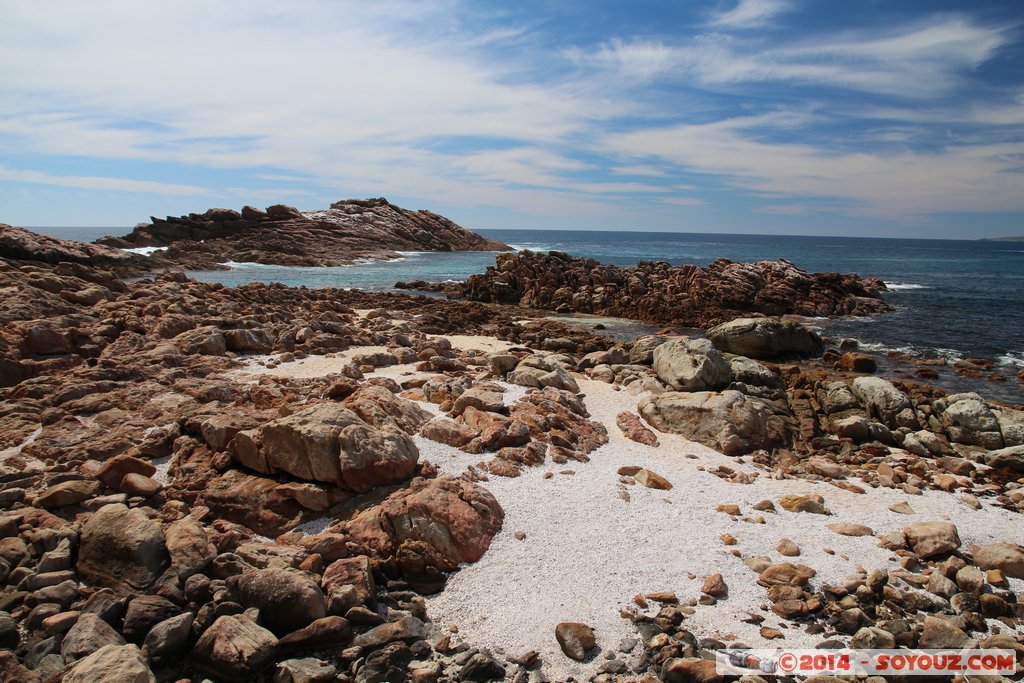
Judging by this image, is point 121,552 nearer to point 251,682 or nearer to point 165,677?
point 165,677

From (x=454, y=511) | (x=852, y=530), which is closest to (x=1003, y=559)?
(x=852, y=530)

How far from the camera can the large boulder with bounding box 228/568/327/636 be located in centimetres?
557

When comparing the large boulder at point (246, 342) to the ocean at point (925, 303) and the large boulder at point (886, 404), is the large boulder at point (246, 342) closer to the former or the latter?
the large boulder at point (886, 404)

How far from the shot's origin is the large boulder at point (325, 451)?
7.73 m

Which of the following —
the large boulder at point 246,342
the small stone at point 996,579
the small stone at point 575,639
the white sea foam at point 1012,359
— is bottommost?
the small stone at point 575,639

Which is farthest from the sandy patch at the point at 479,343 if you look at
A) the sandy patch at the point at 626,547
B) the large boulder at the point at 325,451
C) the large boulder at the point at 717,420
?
the large boulder at the point at 325,451

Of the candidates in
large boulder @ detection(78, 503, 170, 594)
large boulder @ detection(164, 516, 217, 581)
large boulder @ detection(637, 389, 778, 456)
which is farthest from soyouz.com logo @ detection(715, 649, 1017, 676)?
large boulder @ detection(78, 503, 170, 594)

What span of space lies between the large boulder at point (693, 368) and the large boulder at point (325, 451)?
8083 mm

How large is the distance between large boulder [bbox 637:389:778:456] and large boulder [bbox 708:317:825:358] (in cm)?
926

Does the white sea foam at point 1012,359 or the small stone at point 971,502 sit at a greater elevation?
the white sea foam at point 1012,359

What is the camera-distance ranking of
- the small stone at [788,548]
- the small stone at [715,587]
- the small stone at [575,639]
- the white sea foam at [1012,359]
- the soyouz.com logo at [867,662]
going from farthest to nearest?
the white sea foam at [1012,359] < the small stone at [788,548] < the small stone at [715,587] < the small stone at [575,639] < the soyouz.com logo at [867,662]

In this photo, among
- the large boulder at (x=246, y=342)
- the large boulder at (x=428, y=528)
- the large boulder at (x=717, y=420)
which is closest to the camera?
the large boulder at (x=428, y=528)

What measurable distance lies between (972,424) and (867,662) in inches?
352

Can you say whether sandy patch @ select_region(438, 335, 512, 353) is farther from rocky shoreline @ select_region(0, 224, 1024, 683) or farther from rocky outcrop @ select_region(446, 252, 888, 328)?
rocky outcrop @ select_region(446, 252, 888, 328)
